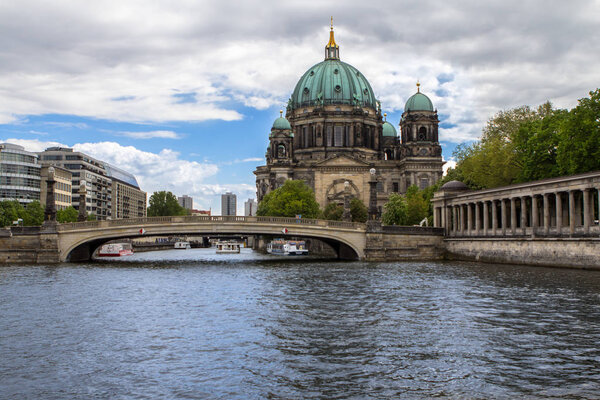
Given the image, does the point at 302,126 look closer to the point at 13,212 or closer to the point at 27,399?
the point at 13,212

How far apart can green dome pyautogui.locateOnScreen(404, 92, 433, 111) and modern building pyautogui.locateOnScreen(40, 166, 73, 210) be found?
66.6 metres

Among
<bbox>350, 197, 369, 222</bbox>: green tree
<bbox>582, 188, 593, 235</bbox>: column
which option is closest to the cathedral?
<bbox>350, 197, 369, 222</bbox>: green tree

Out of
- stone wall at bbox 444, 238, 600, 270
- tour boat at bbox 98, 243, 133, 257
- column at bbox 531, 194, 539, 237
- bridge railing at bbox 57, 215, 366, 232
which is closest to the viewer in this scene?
stone wall at bbox 444, 238, 600, 270

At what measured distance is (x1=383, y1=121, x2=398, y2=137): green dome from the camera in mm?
149000

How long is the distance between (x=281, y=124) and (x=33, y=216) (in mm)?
55155

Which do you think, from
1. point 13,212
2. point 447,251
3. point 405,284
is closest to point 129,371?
point 405,284

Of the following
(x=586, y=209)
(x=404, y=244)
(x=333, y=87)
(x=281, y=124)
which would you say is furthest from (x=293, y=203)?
(x=586, y=209)

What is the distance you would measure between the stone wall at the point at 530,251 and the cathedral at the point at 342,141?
192 feet

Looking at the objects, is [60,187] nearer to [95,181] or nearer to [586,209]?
[95,181]

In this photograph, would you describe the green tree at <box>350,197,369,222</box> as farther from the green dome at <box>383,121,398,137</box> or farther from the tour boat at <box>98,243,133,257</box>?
the green dome at <box>383,121,398,137</box>

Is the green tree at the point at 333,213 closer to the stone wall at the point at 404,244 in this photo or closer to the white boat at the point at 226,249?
the white boat at the point at 226,249

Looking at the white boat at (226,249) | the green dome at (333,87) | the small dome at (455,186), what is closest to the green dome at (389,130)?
the green dome at (333,87)

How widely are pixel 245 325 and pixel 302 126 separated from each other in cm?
11498

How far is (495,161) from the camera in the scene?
6819 cm
